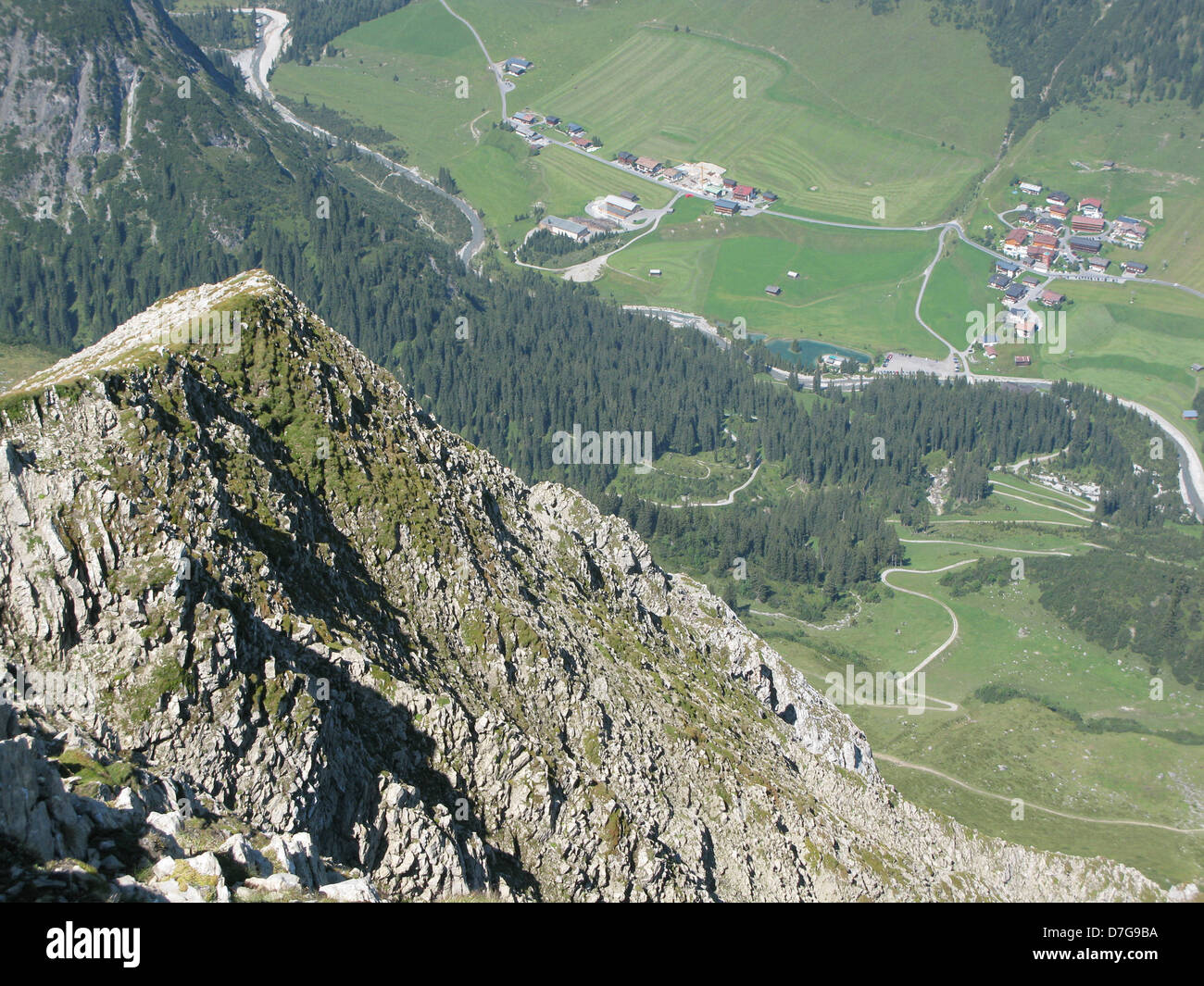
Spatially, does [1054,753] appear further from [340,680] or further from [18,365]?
[18,365]

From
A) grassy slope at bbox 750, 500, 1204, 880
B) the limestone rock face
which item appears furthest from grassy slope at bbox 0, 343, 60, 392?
grassy slope at bbox 750, 500, 1204, 880

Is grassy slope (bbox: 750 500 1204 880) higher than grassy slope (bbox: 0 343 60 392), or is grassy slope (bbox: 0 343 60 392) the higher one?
grassy slope (bbox: 0 343 60 392)

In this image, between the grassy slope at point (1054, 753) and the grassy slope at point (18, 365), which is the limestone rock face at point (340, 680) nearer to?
the grassy slope at point (1054, 753)

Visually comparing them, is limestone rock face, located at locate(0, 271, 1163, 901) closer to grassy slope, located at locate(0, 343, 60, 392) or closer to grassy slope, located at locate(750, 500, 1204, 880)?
grassy slope, located at locate(750, 500, 1204, 880)

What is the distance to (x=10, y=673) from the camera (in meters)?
47.4

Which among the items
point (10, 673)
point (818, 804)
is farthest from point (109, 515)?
point (818, 804)

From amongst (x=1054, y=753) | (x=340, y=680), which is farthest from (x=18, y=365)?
(x=1054, y=753)

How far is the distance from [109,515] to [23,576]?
4.90m

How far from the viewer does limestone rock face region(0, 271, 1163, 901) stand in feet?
158

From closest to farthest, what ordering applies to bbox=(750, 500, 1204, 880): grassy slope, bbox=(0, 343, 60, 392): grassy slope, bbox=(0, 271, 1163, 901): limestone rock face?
bbox=(0, 271, 1163, 901): limestone rock face, bbox=(750, 500, 1204, 880): grassy slope, bbox=(0, 343, 60, 392): grassy slope

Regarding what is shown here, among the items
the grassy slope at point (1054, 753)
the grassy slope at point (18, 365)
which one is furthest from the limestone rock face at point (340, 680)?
the grassy slope at point (18, 365)

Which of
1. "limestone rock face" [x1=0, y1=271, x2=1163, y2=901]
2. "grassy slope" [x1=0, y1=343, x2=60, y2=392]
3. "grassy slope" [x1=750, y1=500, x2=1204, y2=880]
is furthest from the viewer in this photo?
"grassy slope" [x1=0, y1=343, x2=60, y2=392]

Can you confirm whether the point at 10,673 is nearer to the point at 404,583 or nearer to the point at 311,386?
the point at 404,583
